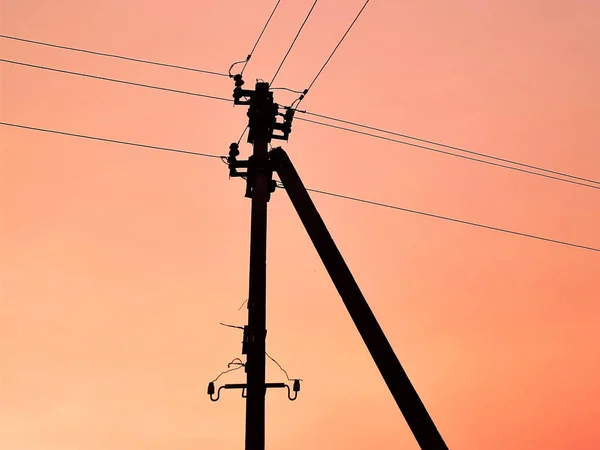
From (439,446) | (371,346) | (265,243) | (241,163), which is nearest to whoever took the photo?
(439,446)

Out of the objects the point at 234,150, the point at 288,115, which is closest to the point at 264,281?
the point at 234,150

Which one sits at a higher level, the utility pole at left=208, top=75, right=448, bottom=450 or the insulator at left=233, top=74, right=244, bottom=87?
the insulator at left=233, top=74, right=244, bottom=87

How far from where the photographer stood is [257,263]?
39.3 feet

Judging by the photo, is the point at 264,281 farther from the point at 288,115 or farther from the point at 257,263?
the point at 288,115

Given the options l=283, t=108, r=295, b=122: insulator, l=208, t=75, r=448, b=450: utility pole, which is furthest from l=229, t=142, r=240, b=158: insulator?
l=283, t=108, r=295, b=122: insulator

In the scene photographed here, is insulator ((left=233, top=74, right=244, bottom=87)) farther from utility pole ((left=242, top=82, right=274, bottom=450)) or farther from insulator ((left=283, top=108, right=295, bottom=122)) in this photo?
insulator ((left=283, top=108, right=295, bottom=122))

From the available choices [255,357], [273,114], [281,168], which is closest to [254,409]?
[255,357]

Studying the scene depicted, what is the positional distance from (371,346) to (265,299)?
1.83 metres

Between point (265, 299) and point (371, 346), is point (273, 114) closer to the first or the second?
point (265, 299)

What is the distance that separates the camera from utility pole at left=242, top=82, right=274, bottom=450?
434 inches

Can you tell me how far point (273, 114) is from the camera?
13602mm

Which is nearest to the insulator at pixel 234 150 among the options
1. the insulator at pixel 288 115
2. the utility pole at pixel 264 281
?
the utility pole at pixel 264 281

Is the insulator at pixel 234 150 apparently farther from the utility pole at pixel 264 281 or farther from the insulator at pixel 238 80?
the insulator at pixel 238 80

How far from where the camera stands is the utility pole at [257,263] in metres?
11.0
